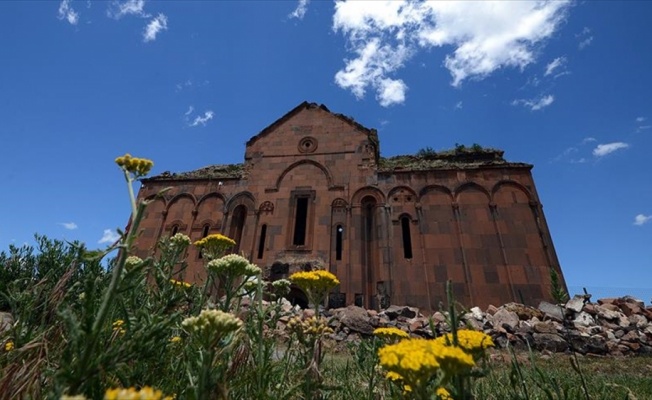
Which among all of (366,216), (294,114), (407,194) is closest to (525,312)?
(407,194)

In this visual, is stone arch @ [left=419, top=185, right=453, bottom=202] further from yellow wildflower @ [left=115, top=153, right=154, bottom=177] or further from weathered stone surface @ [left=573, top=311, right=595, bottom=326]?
yellow wildflower @ [left=115, top=153, right=154, bottom=177]

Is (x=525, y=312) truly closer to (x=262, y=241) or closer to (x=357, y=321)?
(x=357, y=321)

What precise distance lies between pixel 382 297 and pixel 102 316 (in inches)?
467

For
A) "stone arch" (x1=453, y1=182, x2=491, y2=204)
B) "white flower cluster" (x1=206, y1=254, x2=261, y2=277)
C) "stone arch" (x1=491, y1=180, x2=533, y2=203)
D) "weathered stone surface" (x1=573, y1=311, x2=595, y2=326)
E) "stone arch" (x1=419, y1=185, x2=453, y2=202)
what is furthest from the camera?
"stone arch" (x1=419, y1=185, x2=453, y2=202)

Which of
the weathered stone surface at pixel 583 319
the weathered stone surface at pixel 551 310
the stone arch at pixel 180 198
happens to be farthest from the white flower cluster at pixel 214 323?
the stone arch at pixel 180 198

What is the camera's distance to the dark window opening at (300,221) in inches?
568

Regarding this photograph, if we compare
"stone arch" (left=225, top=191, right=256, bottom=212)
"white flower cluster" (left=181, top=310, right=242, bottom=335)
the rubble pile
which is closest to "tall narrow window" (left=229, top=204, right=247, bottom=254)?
"stone arch" (left=225, top=191, right=256, bottom=212)

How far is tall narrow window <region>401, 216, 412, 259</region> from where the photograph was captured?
13.1 m

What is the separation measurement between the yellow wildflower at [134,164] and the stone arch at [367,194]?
1261 centimetres

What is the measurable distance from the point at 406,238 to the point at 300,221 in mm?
4776

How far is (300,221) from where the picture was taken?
1483cm

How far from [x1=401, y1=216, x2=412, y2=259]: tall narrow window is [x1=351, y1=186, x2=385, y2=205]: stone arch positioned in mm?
1293

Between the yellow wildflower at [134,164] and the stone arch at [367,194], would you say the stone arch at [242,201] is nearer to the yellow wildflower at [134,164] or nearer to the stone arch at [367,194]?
the stone arch at [367,194]

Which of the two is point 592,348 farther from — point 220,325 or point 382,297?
point 220,325
